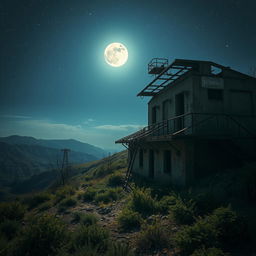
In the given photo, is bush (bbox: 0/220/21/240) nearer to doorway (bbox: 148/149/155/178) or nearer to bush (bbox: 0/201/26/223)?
bush (bbox: 0/201/26/223)

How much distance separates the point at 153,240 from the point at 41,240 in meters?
3.37

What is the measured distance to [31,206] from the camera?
1313 centimetres

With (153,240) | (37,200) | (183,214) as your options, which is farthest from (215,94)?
(37,200)

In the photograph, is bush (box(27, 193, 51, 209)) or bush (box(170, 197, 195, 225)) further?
bush (box(27, 193, 51, 209))

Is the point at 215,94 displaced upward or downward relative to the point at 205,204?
upward

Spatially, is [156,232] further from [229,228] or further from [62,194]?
[62,194]

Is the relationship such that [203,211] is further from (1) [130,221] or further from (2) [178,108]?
(2) [178,108]

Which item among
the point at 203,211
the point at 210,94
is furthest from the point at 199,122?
the point at 203,211

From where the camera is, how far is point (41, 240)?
513cm

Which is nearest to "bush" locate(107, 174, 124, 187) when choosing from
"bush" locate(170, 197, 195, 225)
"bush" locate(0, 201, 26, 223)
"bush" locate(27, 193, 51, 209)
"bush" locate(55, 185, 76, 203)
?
"bush" locate(55, 185, 76, 203)

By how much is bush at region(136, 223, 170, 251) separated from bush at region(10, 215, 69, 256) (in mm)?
2373

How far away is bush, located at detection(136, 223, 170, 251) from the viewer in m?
5.15

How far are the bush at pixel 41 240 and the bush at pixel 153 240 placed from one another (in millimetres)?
2373

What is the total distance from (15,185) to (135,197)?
461ft
